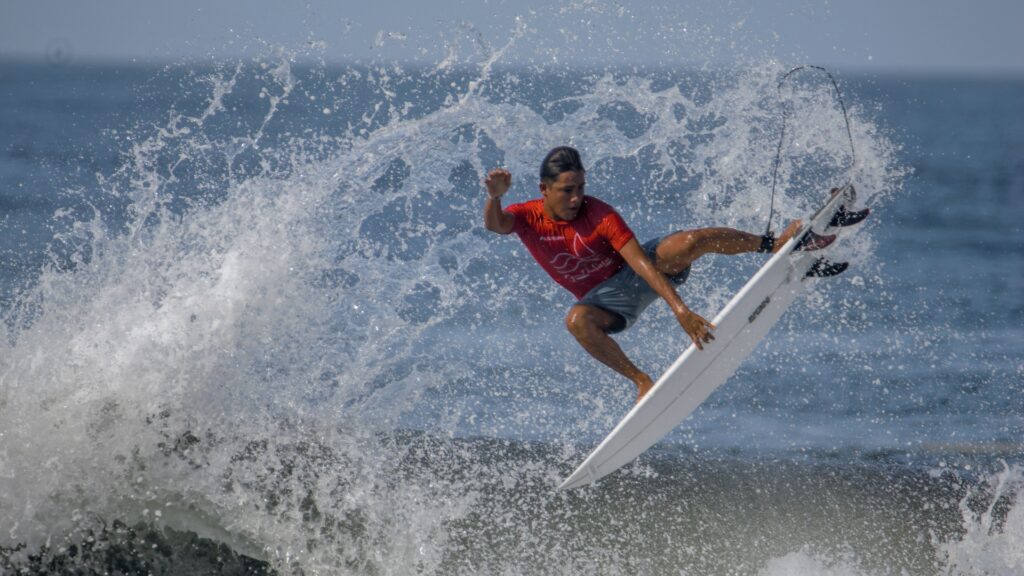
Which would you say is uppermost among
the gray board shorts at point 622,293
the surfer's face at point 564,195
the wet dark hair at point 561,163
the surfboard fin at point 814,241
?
the wet dark hair at point 561,163

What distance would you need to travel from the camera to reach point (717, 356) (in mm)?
6770

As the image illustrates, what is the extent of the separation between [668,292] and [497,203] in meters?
1.08

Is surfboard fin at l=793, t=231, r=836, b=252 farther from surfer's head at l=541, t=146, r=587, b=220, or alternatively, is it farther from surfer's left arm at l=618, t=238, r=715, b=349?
surfer's head at l=541, t=146, r=587, b=220

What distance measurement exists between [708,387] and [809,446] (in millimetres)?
3579

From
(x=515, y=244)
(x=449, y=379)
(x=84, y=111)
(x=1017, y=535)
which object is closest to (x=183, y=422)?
(x=449, y=379)

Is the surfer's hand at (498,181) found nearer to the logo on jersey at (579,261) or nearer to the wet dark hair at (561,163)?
the wet dark hair at (561,163)

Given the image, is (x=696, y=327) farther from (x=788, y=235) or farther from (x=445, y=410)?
(x=445, y=410)

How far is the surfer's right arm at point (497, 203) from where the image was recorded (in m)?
6.42

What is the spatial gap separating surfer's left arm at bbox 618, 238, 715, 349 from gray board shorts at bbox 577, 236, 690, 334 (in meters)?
0.35

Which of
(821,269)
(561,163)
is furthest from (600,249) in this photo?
(821,269)

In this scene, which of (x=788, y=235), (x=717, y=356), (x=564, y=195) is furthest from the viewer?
(x=717, y=356)

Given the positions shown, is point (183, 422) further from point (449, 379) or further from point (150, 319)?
point (449, 379)

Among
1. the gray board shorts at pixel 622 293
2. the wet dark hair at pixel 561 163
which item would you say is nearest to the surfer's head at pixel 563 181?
the wet dark hair at pixel 561 163

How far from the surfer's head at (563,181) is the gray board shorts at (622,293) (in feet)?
1.57
